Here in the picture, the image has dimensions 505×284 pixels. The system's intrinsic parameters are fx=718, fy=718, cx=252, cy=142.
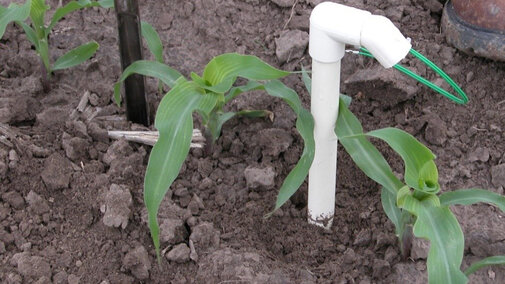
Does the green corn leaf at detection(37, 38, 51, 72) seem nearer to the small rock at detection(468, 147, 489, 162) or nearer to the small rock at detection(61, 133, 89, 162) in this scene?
the small rock at detection(61, 133, 89, 162)

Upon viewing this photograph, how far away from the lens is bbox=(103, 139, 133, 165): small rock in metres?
1.79

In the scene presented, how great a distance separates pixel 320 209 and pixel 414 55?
55 cm

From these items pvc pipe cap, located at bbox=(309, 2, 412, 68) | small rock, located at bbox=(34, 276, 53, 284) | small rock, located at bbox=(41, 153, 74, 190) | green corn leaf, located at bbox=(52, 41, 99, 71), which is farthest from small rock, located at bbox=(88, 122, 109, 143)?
pvc pipe cap, located at bbox=(309, 2, 412, 68)

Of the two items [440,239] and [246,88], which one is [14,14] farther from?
[440,239]

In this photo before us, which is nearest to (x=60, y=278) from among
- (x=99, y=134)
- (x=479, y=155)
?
(x=99, y=134)

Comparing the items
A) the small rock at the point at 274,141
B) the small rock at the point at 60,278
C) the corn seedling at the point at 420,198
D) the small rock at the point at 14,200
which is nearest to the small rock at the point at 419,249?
the corn seedling at the point at 420,198

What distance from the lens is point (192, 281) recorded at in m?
1.57

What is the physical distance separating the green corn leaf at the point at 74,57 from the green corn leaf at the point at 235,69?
0.52 metres

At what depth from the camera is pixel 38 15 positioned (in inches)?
74.5

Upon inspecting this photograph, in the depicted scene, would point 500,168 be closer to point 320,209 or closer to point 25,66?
point 320,209

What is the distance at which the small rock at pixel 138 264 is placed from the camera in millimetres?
1562

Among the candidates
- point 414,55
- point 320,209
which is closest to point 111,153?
point 320,209

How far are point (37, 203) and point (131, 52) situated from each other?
1.43ft

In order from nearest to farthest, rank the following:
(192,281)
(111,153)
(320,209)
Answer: (192,281), (320,209), (111,153)
